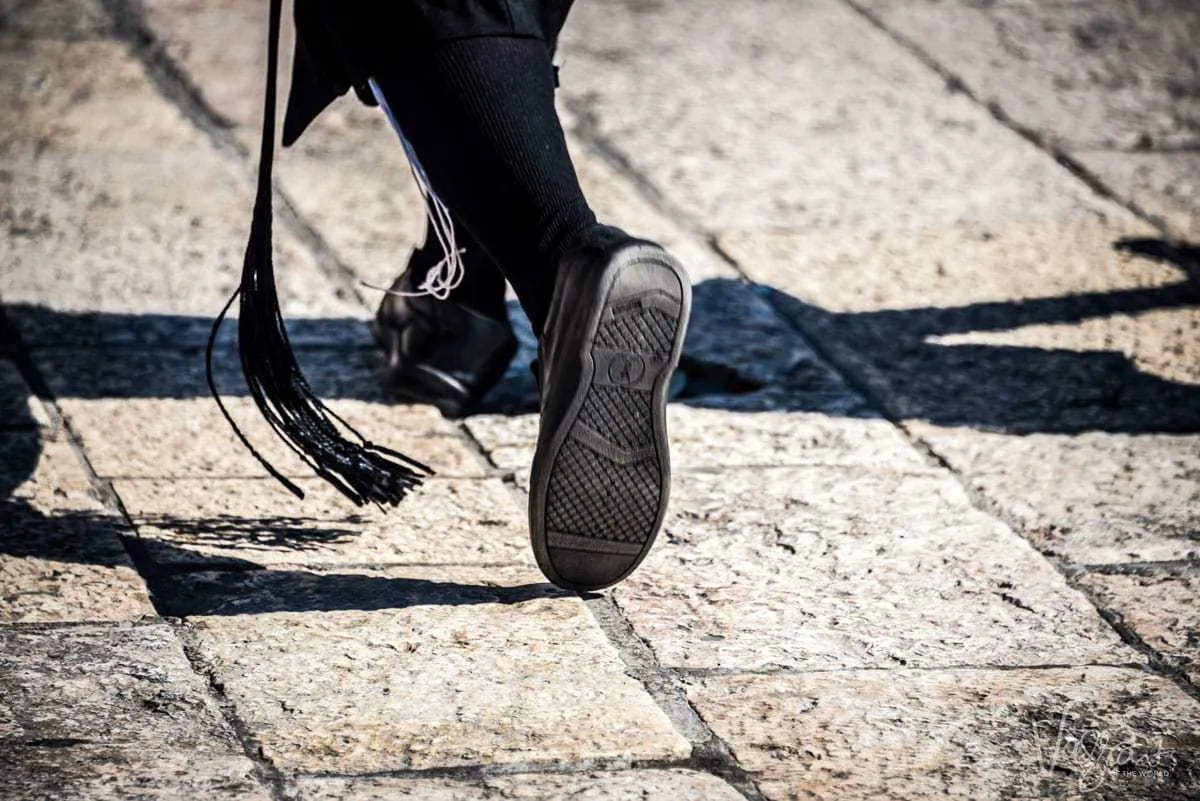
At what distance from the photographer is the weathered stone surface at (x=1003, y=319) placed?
297 centimetres

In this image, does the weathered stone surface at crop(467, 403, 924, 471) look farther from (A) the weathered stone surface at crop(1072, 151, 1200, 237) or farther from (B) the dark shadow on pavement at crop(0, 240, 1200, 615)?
(A) the weathered stone surface at crop(1072, 151, 1200, 237)

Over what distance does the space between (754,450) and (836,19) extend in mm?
2488

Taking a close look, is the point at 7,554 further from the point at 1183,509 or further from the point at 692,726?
the point at 1183,509

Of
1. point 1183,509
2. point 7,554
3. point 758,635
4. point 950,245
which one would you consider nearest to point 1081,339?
point 950,245

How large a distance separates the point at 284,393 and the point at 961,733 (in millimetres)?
994

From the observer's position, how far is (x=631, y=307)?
2010 millimetres

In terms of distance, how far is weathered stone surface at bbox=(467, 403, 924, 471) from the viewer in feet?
8.86

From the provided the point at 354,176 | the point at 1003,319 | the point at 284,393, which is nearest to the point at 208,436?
the point at 284,393

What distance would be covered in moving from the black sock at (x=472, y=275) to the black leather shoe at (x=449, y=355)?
19mm

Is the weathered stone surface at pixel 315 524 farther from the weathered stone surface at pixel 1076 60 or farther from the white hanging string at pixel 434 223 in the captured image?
the weathered stone surface at pixel 1076 60

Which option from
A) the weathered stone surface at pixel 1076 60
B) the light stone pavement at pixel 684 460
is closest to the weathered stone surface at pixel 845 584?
the light stone pavement at pixel 684 460

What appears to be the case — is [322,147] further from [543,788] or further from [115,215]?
[543,788]

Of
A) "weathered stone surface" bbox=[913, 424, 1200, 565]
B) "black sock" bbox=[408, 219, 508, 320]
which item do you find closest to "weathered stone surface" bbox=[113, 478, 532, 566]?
"black sock" bbox=[408, 219, 508, 320]

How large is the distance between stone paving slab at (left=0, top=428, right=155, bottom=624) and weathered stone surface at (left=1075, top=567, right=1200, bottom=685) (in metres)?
1.22
